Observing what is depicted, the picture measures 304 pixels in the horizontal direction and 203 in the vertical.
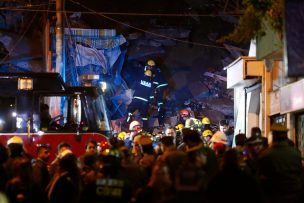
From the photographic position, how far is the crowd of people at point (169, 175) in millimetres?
6965

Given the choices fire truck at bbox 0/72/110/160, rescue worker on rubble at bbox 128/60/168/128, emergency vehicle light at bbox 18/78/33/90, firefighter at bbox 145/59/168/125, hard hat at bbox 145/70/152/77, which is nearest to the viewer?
fire truck at bbox 0/72/110/160

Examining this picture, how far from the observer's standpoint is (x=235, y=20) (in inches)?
1210

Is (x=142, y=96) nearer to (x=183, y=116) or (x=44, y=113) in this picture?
(x=183, y=116)

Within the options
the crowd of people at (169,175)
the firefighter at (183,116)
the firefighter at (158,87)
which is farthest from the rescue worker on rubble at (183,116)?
the crowd of people at (169,175)

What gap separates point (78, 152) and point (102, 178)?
853 cm

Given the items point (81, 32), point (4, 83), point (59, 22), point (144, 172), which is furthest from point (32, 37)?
point (144, 172)

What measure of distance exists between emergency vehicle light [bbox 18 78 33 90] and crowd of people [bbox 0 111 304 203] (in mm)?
4298

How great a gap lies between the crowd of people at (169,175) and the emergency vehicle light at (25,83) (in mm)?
4298

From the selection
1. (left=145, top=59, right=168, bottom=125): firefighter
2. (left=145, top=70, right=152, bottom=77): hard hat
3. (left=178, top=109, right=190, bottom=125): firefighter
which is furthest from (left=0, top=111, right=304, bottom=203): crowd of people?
(left=145, top=70, right=152, bottom=77): hard hat

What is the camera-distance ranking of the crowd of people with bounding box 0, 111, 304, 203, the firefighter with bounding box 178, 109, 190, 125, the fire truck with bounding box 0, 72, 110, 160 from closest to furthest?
the crowd of people with bounding box 0, 111, 304, 203
the fire truck with bounding box 0, 72, 110, 160
the firefighter with bounding box 178, 109, 190, 125

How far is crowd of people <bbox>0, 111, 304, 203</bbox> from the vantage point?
6965 mm

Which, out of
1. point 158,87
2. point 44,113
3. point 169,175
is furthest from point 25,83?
point 158,87

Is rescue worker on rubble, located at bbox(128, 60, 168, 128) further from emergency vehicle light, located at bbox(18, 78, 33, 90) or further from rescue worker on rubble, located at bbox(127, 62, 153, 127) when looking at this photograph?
emergency vehicle light, located at bbox(18, 78, 33, 90)

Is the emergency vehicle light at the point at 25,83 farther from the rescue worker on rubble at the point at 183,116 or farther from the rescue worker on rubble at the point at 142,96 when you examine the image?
the rescue worker on rubble at the point at 142,96
